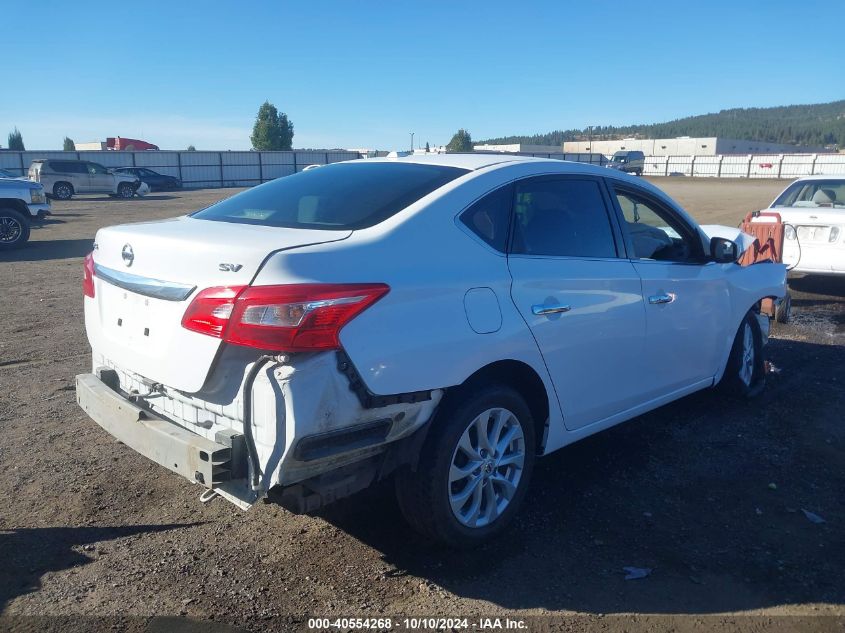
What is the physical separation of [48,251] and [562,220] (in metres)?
14.1

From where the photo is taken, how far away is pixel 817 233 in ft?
31.6

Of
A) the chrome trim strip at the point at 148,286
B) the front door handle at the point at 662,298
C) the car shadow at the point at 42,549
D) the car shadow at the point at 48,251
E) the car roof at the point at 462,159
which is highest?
the car roof at the point at 462,159

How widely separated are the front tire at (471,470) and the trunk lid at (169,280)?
0.98 metres

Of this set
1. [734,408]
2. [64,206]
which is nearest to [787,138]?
[64,206]

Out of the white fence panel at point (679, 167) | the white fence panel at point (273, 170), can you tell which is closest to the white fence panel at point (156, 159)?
the white fence panel at point (273, 170)

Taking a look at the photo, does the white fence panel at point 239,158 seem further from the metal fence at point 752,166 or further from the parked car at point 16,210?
the metal fence at point 752,166

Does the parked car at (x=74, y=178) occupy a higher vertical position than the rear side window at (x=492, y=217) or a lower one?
lower

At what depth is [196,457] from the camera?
2961 millimetres

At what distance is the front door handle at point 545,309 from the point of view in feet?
11.9

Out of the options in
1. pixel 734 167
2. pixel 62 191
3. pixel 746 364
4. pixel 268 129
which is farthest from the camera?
pixel 268 129

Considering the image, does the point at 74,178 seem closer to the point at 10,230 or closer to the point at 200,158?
the point at 200,158

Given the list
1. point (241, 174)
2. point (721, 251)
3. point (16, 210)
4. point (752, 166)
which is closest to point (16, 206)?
point (16, 210)

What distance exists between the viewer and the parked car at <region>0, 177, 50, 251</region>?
50.4 ft

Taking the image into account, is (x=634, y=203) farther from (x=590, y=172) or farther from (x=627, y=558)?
(x=627, y=558)
